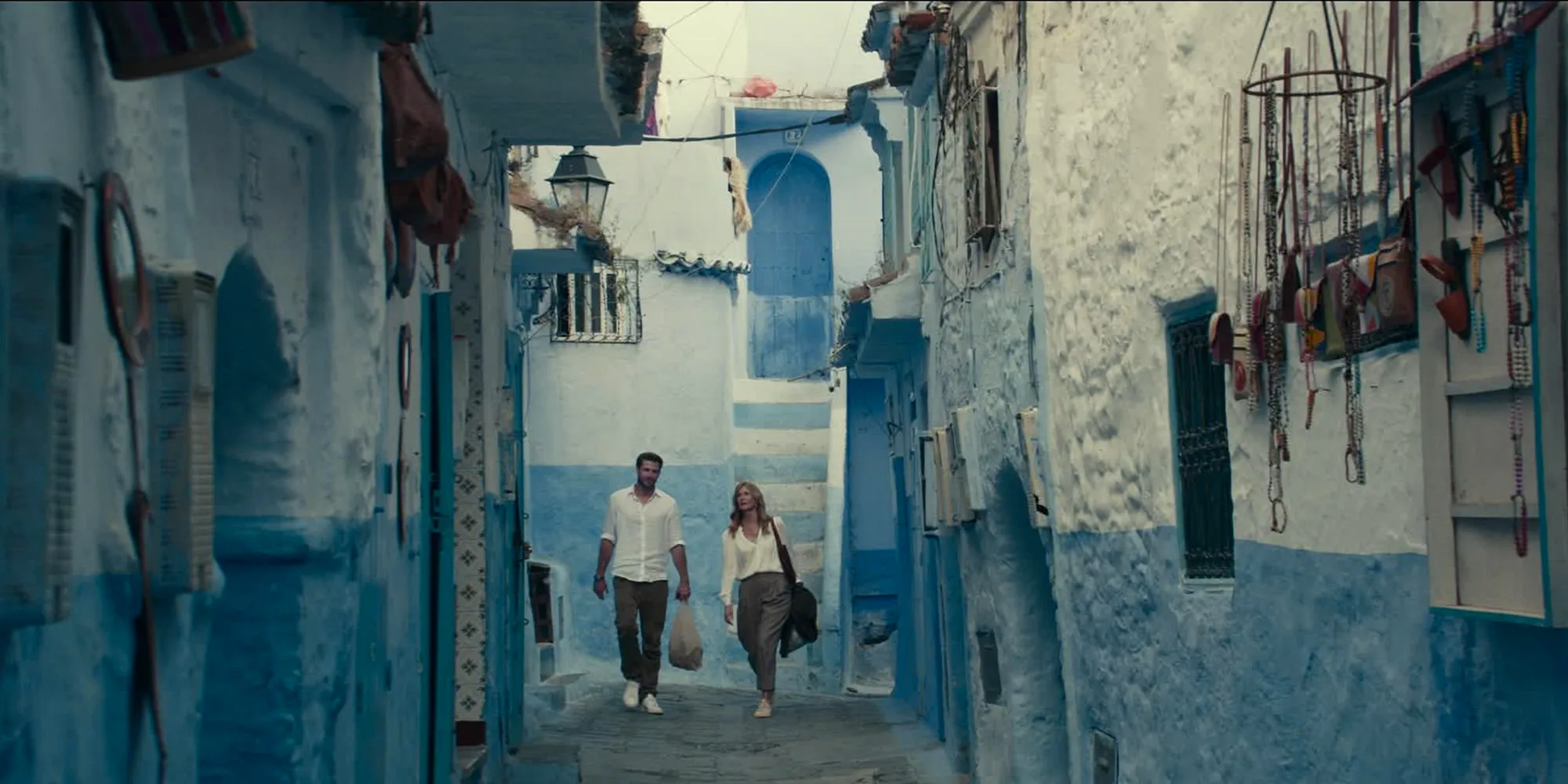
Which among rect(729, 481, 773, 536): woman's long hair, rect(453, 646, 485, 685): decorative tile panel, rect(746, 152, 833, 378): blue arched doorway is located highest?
rect(746, 152, 833, 378): blue arched doorway

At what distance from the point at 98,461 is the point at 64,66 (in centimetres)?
82

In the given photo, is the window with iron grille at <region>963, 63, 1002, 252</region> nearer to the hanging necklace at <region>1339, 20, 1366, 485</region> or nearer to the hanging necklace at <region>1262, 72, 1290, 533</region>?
the hanging necklace at <region>1262, 72, 1290, 533</region>

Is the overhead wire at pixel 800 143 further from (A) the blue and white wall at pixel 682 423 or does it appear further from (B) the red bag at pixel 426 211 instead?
(B) the red bag at pixel 426 211

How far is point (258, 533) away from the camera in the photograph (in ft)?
19.5

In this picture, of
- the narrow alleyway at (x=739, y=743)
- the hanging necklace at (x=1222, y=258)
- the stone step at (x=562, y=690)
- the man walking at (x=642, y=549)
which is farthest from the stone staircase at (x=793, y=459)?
the hanging necklace at (x=1222, y=258)

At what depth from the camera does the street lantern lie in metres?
12.8

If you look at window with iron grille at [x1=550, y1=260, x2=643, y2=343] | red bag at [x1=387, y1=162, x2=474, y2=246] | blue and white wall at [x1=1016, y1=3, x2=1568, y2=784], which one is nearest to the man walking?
blue and white wall at [x1=1016, y1=3, x2=1568, y2=784]

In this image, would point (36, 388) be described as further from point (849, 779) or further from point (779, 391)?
point (779, 391)

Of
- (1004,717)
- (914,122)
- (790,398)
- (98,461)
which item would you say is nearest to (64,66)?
(98,461)

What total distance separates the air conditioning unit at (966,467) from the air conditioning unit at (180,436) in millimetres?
6763

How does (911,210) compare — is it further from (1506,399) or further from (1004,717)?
(1506,399)

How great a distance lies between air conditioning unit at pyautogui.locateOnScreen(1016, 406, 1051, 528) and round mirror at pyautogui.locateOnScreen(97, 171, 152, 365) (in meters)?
5.59

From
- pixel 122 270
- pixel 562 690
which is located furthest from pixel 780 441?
pixel 122 270

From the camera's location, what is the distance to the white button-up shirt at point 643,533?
13094mm
